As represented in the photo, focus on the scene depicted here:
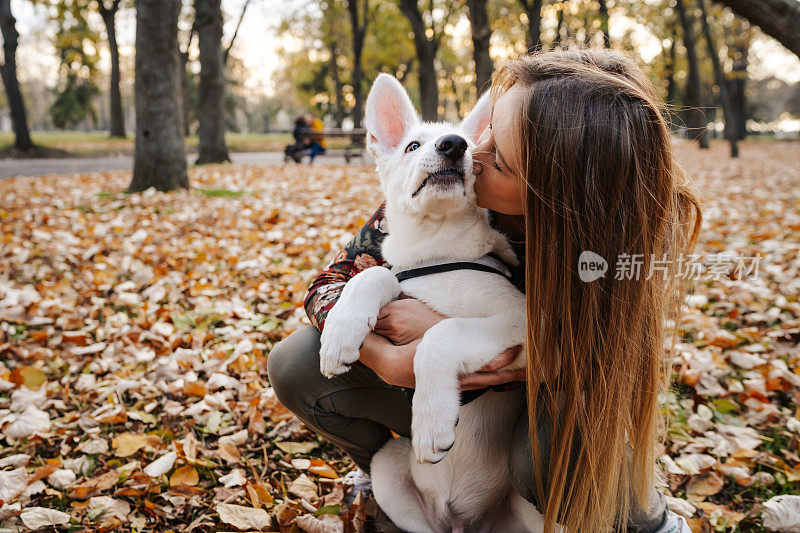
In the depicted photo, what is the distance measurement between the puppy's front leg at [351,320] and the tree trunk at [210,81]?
12.5 meters

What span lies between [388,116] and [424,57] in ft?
45.6

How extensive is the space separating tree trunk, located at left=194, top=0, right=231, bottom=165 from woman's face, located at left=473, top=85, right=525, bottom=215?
12553 mm

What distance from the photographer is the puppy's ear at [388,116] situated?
216cm

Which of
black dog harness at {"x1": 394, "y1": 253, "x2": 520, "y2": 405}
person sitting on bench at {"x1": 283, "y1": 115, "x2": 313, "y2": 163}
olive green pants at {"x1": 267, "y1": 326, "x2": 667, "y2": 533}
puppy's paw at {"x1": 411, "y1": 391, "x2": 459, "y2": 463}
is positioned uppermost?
person sitting on bench at {"x1": 283, "y1": 115, "x2": 313, "y2": 163}

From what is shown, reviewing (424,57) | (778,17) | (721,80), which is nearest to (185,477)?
(778,17)

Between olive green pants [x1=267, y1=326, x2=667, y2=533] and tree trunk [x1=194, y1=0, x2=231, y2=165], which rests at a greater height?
tree trunk [x1=194, y1=0, x2=231, y2=165]

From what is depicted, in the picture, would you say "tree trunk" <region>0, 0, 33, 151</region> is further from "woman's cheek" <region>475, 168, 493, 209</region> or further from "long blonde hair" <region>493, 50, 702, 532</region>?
"long blonde hair" <region>493, 50, 702, 532</region>

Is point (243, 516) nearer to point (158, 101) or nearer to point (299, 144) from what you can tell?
point (158, 101)

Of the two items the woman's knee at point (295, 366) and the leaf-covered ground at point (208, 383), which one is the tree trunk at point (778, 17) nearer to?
the leaf-covered ground at point (208, 383)

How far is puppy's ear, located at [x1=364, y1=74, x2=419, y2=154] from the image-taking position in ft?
7.09

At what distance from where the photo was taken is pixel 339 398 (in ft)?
6.89

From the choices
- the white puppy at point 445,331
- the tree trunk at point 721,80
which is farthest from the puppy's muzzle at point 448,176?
the tree trunk at point 721,80

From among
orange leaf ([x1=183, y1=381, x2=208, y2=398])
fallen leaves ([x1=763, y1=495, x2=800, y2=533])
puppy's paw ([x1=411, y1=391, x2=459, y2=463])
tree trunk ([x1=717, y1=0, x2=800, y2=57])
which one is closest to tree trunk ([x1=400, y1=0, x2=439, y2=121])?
tree trunk ([x1=717, y1=0, x2=800, y2=57])

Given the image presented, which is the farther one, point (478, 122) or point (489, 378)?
point (478, 122)
